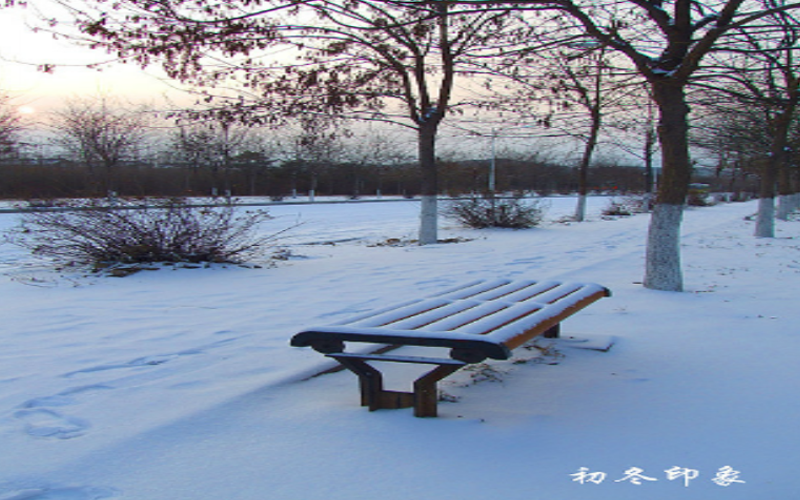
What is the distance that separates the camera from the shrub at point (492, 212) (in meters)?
16.4

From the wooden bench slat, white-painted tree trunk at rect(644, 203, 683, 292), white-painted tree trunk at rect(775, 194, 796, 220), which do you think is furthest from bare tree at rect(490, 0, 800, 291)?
white-painted tree trunk at rect(775, 194, 796, 220)

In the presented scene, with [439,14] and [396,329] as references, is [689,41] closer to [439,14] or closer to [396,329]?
[439,14]

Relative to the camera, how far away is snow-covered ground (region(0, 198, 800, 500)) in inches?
88.8

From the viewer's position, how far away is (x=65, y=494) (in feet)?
7.04

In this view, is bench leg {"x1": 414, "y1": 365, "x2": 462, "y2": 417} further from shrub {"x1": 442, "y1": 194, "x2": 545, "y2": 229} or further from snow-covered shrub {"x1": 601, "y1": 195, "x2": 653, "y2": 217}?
snow-covered shrub {"x1": 601, "y1": 195, "x2": 653, "y2": 217}

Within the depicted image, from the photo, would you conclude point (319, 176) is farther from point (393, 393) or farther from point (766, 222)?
point (393, 393)

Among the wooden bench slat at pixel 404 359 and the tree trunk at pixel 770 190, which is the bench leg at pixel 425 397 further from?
the tree trunk at pixel 770 190

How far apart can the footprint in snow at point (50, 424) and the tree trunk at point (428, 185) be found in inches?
382

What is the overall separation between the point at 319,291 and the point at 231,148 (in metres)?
35.3

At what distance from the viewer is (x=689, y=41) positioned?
5934 mm

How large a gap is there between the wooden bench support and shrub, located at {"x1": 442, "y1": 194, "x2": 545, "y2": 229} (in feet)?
44.6

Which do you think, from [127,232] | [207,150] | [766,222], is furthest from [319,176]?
[127,232]

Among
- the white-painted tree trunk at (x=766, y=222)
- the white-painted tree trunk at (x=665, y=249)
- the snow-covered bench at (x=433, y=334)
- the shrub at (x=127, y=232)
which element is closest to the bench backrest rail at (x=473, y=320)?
the snow-covered bench at (x=433, y=334)

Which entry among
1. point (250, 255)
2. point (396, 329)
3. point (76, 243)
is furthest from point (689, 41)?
point (76, 243)
